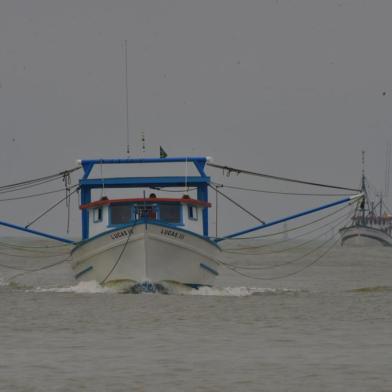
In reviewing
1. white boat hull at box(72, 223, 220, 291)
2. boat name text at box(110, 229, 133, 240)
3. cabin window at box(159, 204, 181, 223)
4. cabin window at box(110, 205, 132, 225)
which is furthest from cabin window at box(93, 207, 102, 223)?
boat name text at box(110, 229, 133, 240)

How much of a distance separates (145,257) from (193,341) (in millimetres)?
14855

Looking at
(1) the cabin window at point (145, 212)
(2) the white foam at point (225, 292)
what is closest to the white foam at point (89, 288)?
(1) the cabin window at point (145, 212)

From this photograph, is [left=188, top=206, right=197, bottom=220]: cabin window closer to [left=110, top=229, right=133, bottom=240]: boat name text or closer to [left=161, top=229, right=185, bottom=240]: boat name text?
[left=161, top=229, right=185, bottom=240]: boat name text

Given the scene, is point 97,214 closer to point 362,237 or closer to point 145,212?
point 145,212

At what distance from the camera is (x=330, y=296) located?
4769 cm

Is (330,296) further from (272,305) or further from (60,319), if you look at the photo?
(60,319)

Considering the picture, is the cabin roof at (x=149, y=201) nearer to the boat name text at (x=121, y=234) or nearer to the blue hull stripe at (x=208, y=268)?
the boat name text at (x=121, y=234)

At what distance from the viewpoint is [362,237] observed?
628 feet

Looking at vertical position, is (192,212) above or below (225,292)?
above

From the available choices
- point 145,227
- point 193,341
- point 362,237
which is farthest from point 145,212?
point 362,237

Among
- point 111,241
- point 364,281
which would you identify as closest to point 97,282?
point 111,241

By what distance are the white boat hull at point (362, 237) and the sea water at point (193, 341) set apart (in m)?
142

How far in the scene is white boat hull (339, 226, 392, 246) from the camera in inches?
7480

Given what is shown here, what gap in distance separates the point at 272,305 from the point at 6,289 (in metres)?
13.8
